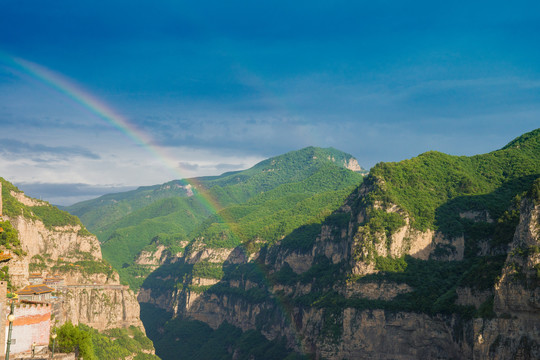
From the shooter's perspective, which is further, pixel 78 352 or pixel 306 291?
pixel 306 291

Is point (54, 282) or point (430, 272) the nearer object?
point (430, 272)

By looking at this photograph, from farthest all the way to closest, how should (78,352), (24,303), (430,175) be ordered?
(430,175) < (78,352) < (24,303)

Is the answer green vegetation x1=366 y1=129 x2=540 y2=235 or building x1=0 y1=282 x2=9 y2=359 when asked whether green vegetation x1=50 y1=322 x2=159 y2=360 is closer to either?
building x1=0 y1=282 x2=9 y2=359

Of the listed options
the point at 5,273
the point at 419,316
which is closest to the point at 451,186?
the point at 419,316

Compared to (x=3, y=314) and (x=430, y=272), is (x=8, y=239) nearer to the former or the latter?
(x=3, y=314)

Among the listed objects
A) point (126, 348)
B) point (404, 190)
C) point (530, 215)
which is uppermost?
point (404, 190)

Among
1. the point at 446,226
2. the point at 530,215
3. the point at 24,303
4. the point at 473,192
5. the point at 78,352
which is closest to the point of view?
the point at 24,303

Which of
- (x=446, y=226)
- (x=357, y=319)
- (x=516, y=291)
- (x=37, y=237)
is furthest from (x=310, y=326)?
(x=37, y=237)

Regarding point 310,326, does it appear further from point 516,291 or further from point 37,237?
point 37,237
